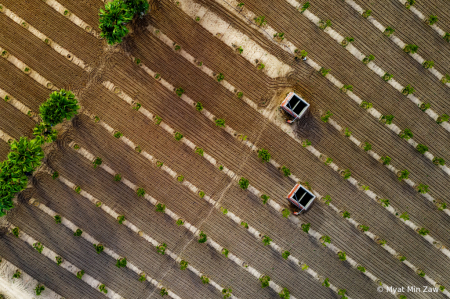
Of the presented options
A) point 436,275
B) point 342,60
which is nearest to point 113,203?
point 342,60

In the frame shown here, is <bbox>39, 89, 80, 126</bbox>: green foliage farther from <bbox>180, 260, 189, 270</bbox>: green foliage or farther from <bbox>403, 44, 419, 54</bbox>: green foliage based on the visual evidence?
<bbox>403, 44, 419, 54</bbox>: green foliage

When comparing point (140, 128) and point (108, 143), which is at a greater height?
point (140, 128)

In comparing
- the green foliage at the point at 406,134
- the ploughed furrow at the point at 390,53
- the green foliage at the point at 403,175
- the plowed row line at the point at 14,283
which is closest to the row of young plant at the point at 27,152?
the plowed row line at the point at 14,283

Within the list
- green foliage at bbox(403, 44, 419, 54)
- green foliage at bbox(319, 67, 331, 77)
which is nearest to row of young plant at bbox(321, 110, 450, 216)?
green foliage at bbox(319, 67, 331, 77)

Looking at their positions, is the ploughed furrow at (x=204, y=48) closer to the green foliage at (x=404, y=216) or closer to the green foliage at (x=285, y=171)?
the green foliage at (x=285, y=171)

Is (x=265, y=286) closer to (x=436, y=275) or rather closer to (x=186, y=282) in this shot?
(x=186, y=282)

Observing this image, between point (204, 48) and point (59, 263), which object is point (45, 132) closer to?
point (59, 263)

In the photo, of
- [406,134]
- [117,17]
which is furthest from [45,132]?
[406,134]
